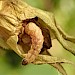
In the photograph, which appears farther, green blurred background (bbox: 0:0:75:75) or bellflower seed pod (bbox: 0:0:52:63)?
green blurred background (bbox: 0:0:75:75)

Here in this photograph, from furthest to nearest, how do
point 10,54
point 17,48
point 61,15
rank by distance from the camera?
point 61,15, point 10,54, point 17,48

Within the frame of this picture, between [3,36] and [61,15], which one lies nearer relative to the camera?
[3,36]

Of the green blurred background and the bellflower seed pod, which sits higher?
the bellflower seed pod

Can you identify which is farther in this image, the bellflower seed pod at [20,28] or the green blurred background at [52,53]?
the green blurred background at [52,53]

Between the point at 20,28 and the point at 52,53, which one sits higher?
the point at 20,28

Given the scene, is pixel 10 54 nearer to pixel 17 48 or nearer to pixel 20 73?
pixel 20 73

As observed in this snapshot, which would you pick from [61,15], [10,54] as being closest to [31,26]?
[10,54]

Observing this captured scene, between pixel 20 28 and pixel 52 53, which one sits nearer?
pixel 20 28

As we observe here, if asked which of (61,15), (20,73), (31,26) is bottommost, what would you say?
(20,73)
